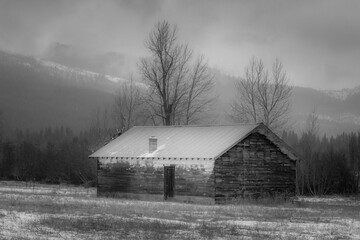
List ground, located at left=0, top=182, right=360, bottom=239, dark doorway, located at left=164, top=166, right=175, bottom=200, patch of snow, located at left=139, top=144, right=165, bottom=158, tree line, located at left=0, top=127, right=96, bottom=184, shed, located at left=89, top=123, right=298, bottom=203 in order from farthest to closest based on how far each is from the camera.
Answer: tree line, located at left=0, top=127, right=96, bottom=184
patch of snow, located at left=139, top=144, right=165, bottom=158
dark doorway, located at left=164, top=166, right=175, bottom=200
shed, located at left=89, top=123, right=298, bottom=203
ground, located at left=0, top=182, right=360, bottom=239

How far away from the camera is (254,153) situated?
3919 cm

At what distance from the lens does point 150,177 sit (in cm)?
4059

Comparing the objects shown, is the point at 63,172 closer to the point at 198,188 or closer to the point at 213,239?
the point at 198,188

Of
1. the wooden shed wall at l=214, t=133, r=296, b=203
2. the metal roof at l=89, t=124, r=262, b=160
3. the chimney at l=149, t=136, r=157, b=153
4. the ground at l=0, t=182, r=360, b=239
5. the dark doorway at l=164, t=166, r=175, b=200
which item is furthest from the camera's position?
the chimney at l=149, t=136, r=157, b=153

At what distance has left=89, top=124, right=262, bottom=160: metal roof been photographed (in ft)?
127

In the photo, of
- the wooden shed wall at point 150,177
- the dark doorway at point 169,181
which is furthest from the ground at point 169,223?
the dark doorway at point 169,181

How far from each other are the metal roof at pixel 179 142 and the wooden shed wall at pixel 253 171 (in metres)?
0.83

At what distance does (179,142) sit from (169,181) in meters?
Answer: 2.99

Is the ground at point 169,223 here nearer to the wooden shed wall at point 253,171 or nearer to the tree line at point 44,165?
the wooden shed wall at point 253,171

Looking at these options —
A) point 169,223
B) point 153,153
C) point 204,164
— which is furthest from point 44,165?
point 169,223

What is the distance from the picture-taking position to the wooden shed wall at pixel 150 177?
37.9 m

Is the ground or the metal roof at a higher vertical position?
the metal roof

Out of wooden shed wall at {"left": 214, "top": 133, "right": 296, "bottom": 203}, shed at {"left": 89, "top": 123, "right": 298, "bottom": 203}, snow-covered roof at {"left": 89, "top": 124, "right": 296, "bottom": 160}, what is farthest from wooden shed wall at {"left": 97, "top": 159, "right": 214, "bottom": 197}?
wooden shed wall at {"left": 214, "top": 133, "right": 296, "bottom": 203}

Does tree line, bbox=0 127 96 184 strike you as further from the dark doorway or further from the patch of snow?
the dark doorway
